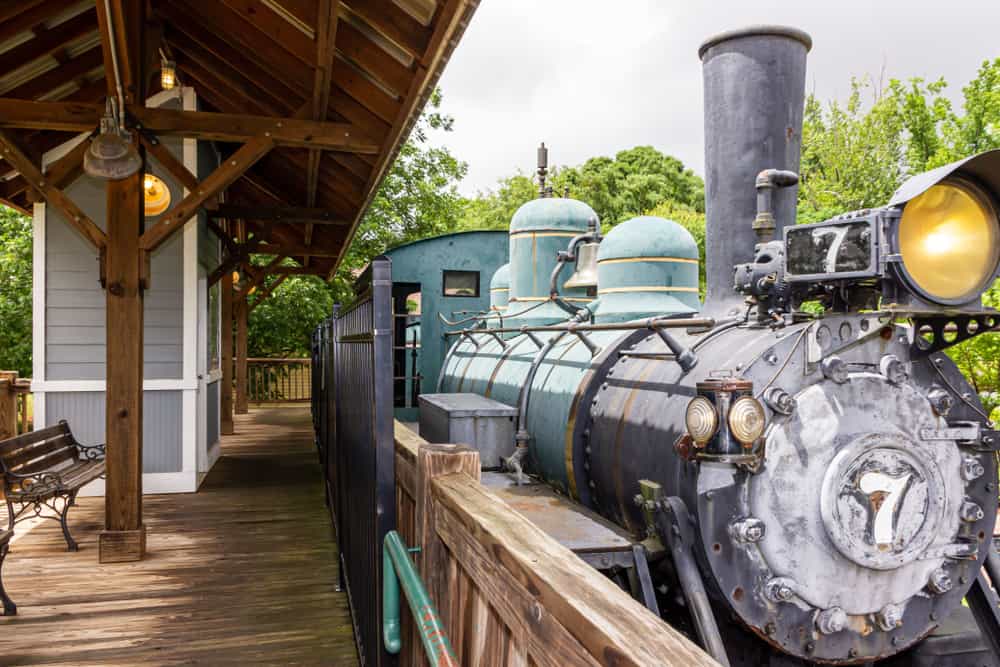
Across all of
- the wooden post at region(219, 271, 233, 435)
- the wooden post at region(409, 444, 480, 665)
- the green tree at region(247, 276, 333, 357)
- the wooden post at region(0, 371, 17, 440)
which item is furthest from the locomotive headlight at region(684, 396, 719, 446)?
the green tree at region(247, 276, 333, 357)

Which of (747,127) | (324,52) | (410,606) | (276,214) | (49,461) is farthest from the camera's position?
(276,214)

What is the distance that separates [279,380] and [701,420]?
18.1m

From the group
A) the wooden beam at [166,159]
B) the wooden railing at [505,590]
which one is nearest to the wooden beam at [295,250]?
the wooden beam at [166,159]

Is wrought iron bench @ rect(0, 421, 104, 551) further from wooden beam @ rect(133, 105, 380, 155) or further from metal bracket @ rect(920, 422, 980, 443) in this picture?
metal bracket @ rect(920, 422, 980, 443)

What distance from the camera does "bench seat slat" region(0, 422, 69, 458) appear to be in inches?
204

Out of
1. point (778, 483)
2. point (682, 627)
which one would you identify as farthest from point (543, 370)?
point (778, 483)

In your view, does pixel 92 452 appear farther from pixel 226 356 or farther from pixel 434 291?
pixel 226 356

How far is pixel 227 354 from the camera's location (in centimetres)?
1209

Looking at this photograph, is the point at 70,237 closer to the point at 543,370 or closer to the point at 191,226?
the point at 191,226

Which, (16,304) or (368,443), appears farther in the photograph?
(16,304)

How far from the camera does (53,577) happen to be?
15.8 feet

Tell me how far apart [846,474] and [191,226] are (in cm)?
650

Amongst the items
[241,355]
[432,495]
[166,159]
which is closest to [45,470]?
[166,159]

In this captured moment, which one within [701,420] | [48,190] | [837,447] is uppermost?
[48,190]
